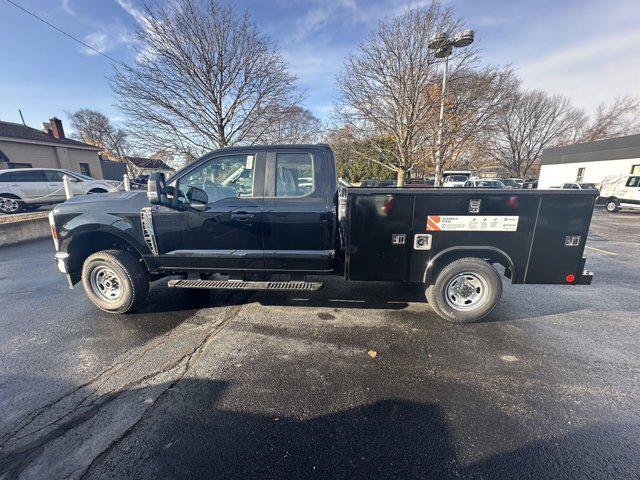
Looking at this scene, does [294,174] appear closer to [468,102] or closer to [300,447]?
[300,447]

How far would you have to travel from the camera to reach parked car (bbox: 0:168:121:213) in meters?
11.6

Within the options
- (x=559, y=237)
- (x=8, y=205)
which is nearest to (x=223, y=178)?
(x=559, y=237)

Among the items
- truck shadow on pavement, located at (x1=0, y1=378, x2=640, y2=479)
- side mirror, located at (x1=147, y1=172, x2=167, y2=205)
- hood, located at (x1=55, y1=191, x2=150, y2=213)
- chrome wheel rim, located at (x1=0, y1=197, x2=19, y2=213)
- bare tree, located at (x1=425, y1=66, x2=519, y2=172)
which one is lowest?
truck shadow on pavement, located at (x1=0, y1=378, x2=640, y2=479)

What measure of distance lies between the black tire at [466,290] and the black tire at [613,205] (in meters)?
19.3

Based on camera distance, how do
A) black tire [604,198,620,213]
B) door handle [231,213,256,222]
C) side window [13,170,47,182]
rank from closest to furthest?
door handle [231,213,256,222], side window [13,170,47,182], black tire [604,198,620,213]

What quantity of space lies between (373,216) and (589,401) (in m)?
2.61

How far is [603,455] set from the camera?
1.90 m

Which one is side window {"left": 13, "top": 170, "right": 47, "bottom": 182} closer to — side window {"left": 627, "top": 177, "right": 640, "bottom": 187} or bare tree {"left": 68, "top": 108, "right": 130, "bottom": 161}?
side window {"left": 627, "top": 177, "right": 640, "bottom": 187}

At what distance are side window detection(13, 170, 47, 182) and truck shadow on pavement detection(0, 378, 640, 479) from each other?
14992mm

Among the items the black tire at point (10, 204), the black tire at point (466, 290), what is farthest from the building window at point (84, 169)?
the black tire at point (466, 290)

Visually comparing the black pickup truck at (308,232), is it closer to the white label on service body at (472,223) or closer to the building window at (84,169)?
the white label on service body at (472,223)

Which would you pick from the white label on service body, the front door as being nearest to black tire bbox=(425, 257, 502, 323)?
the white label on service body

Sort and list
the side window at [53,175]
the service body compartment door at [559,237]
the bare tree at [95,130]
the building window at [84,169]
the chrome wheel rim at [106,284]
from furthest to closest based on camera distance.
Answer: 1. the bare tree at [95,130]
2. the building window at [84,169]
3. the side window at [53,175]
4. the chrome wheel rim at [106,284]
5. the service body compartment door at [559,237]

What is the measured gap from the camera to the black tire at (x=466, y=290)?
11.4 feet
